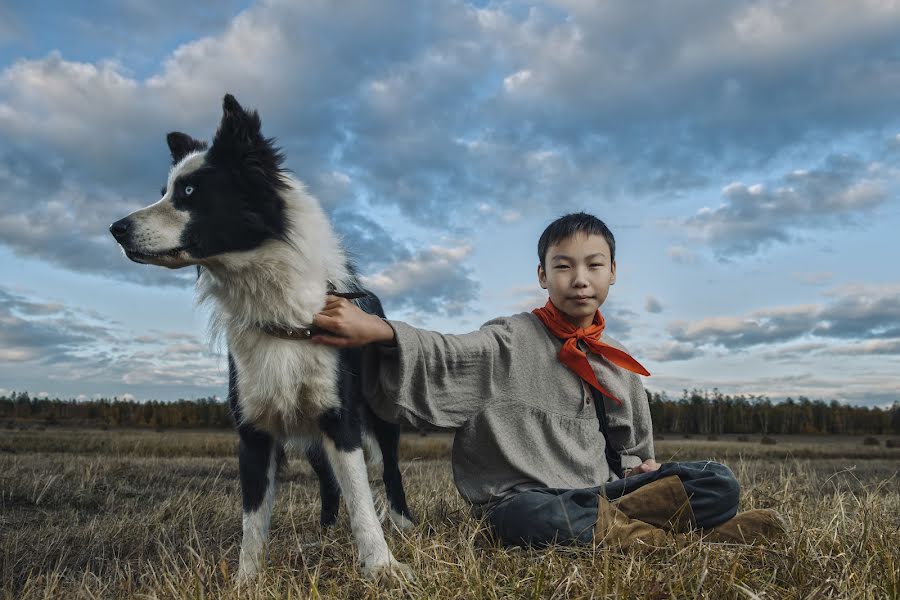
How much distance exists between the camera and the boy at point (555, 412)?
337cm

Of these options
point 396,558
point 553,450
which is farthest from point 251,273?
point 553,450

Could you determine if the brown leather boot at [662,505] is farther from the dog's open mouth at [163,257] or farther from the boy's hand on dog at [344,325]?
the dog's open mouth at [163,257]

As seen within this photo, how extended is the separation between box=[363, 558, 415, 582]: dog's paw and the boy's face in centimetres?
173

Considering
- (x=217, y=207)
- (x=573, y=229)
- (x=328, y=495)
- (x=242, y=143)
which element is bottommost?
(x=328, y=495)

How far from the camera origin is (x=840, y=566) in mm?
2980

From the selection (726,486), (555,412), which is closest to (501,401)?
(555,412)

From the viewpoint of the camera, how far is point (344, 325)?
3.22 meters

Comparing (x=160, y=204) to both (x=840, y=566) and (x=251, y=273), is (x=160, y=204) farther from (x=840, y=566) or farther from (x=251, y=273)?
(x=840, y=566)

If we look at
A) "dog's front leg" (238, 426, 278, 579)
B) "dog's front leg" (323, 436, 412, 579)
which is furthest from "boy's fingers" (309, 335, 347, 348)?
"dog's front leg" (238, 426, 278, 579)

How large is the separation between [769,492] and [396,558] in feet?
11.1

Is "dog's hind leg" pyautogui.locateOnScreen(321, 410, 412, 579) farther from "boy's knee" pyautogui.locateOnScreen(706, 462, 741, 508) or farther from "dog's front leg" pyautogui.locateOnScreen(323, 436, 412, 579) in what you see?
"boy's knee" pyautogui.locateOnScreen(706, 462, 741, 508)

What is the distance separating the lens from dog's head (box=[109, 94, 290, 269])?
10.2 feet

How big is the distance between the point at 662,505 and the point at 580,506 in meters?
0.42

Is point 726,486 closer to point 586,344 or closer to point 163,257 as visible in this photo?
point 586,344
